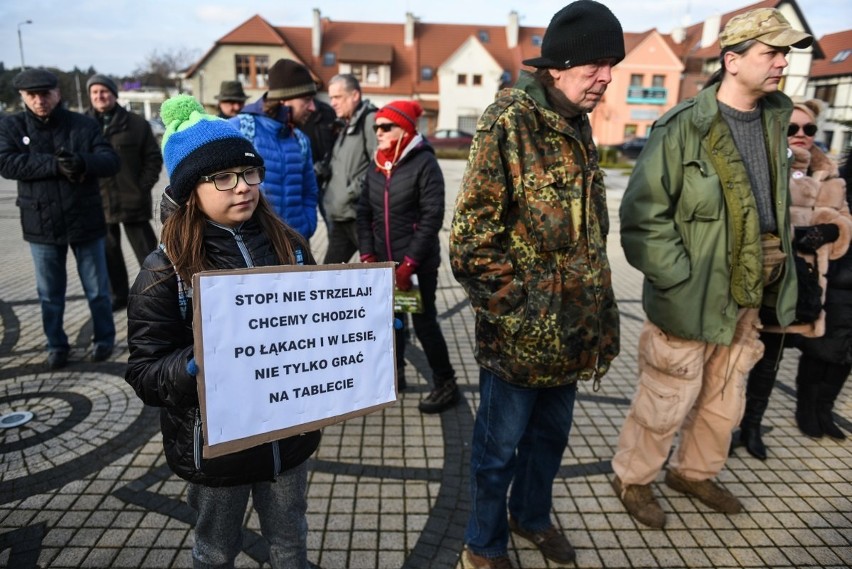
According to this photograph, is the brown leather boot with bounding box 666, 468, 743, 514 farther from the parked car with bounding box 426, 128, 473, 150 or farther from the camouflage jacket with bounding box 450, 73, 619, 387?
the parked car with bounding box 426, 128, 473, 150

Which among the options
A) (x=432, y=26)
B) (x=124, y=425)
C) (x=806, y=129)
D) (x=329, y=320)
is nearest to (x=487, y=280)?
(x=329, y=320)

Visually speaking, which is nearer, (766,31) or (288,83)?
(766,31)

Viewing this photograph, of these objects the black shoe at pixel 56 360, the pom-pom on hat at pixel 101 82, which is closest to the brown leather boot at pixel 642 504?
the black shoe at pixel 56 360

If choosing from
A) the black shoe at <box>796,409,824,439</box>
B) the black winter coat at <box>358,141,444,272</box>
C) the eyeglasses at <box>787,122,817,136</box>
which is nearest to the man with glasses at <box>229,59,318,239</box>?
the black winter coat at <box>358,141,444,272</box>

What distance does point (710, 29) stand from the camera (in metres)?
41.8

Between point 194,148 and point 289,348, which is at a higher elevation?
point 194,148

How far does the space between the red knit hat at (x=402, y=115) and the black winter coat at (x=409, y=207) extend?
0.45ft

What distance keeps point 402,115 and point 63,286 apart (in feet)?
9.55

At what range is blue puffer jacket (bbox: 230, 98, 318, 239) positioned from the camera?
3.34 m

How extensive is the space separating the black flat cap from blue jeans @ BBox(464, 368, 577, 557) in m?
3.64

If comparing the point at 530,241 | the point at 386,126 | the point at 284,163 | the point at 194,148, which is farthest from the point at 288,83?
the point at 530,241

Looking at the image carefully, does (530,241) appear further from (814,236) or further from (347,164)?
(347,164)

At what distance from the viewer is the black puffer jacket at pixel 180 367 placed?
1.59m

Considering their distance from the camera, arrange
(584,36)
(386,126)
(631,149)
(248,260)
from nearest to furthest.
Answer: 1. (248,260)
2. (584,36)
3. (386,126)
4. (631,149)
